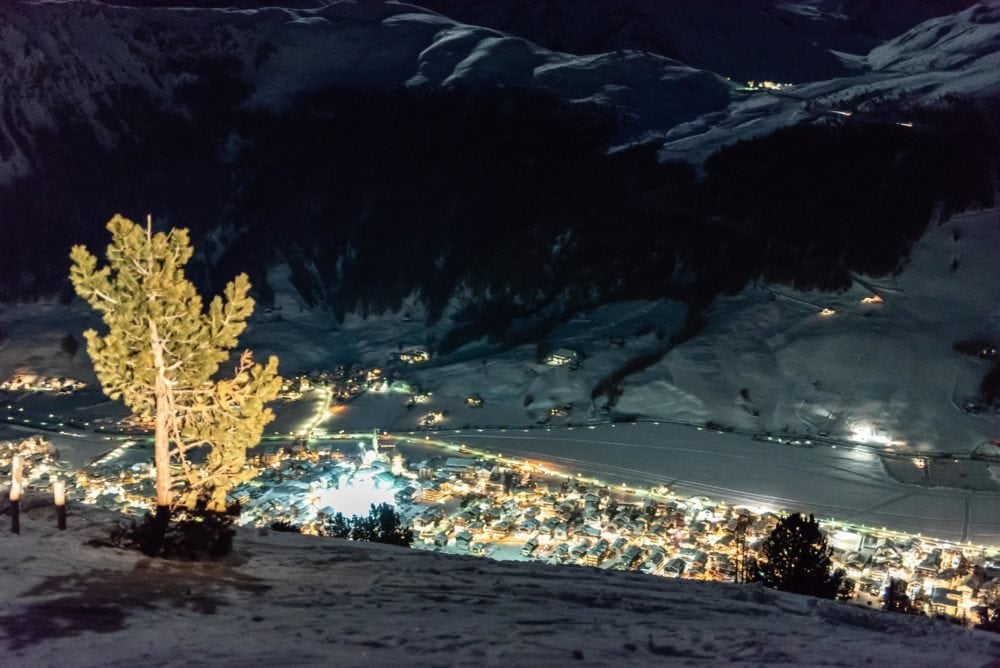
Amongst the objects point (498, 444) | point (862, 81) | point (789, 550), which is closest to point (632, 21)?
point (862, 81)

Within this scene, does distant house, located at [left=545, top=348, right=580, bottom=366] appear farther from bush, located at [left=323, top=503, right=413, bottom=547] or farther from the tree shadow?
the tree shadow

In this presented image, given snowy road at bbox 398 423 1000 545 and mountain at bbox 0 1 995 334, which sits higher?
mountain at bbox 0 1 995 334

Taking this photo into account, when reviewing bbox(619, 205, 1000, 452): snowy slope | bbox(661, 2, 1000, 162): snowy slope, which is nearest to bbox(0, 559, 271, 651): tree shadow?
bbox(619, 205, 1000, 452): snowy slope

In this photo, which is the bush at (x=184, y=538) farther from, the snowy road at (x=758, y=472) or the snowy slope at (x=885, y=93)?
the snowy slope at (x=885, y=93)

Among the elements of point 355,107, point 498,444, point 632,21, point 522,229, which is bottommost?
point 498,444

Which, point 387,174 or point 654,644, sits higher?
point 387,174

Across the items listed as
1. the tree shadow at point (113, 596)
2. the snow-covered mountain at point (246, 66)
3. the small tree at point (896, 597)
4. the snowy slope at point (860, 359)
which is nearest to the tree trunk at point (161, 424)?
the tree shadow at point (113, 596)

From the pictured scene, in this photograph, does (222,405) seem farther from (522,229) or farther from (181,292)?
(522,229)
